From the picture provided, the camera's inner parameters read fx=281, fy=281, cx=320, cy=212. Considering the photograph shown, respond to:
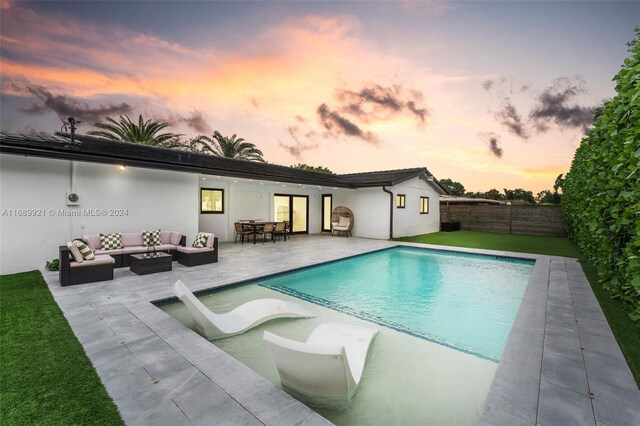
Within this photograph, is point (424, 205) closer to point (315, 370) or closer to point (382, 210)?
point (382, 210)

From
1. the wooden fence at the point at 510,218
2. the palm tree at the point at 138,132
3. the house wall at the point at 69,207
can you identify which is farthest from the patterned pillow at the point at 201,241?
the wooden fence at the point at 510,218

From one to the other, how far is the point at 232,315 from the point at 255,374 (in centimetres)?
170

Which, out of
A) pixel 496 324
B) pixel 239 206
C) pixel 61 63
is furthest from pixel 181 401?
pixel 61 63

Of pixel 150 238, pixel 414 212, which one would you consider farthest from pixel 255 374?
pixel 414 212

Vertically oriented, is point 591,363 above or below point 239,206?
below

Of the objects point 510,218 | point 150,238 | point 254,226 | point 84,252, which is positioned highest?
point 510,218

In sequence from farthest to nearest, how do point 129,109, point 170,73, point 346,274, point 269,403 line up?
point 129,109, point 170,73, point 346,274, point 269,403

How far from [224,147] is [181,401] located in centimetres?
2037

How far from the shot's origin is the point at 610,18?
8.10m

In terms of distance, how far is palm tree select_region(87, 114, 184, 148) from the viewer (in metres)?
17.1

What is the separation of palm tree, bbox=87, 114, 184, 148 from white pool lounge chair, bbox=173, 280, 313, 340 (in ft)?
59.0

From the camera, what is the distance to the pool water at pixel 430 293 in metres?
4.21

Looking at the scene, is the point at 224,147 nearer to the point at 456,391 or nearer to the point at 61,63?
the point at 61,63

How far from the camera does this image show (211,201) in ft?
40.4
